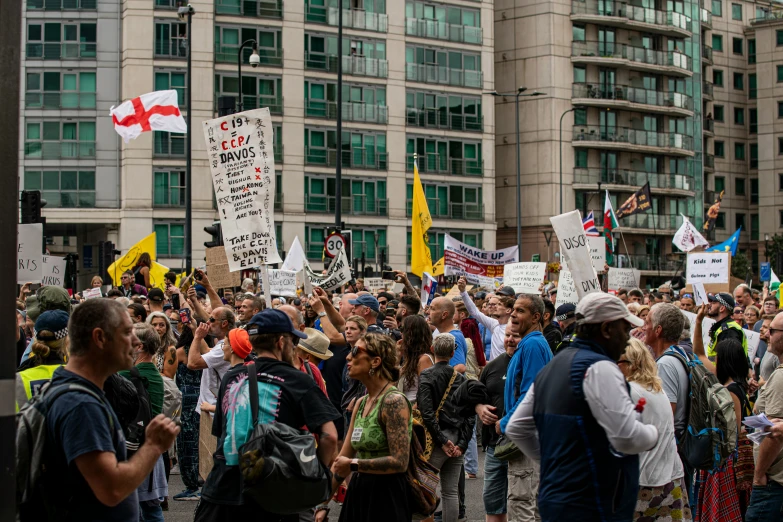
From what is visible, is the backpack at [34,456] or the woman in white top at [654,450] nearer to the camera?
the backpack at [34,456]

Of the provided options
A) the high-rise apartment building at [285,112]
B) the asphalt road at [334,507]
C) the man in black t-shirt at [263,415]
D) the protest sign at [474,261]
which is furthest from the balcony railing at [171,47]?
the man in black t-shirt at [263,415]

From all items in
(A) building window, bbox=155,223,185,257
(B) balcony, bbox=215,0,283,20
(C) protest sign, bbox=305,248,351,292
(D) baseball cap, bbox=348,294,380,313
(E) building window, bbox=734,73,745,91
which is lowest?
(D) baseball cap, bbox=348,294,380,313

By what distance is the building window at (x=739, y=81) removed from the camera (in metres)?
83.0

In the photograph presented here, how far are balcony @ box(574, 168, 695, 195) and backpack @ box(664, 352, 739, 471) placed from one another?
197ft

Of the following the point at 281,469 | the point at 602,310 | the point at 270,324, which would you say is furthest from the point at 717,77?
the point at 281,469

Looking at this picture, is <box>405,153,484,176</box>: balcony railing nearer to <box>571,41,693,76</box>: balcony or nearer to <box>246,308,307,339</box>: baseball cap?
<box>571,41,693,76</box>: balcony

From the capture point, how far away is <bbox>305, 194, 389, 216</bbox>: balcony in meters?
57.4

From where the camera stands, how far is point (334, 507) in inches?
468

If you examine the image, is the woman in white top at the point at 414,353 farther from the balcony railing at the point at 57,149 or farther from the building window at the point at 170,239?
the balcony railing at the point at 57,149

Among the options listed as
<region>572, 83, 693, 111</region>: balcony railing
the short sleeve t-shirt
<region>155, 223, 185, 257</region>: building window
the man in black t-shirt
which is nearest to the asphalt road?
the man in black t-shirt

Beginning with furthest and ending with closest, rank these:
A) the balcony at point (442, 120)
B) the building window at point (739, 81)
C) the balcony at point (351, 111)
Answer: the building window at point (739, 81) → the balcony at point (442, 120) → the balcony at point (351, 111)

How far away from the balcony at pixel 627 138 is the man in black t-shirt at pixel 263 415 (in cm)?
6216

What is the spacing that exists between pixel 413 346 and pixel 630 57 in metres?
Answer: 63.4

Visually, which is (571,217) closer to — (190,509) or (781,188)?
(190,509)
